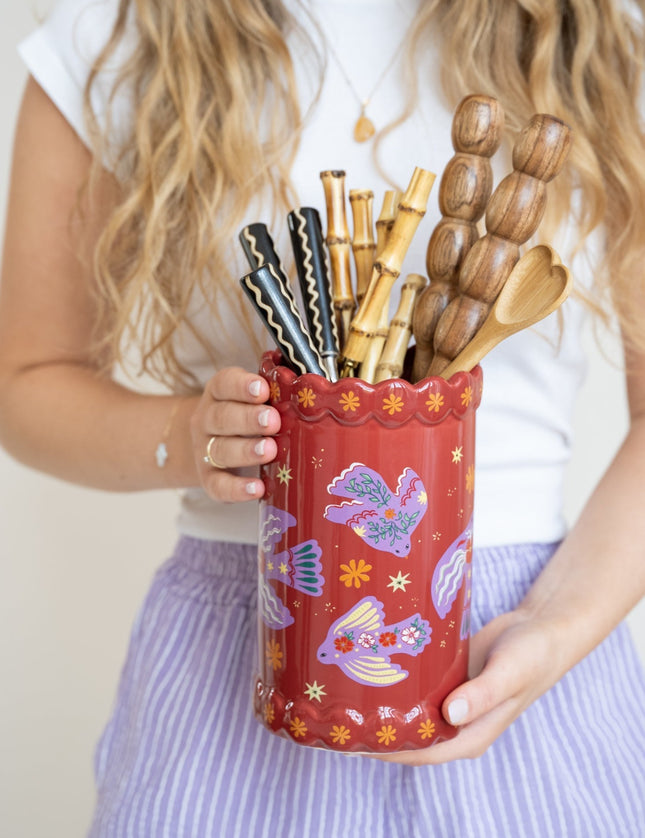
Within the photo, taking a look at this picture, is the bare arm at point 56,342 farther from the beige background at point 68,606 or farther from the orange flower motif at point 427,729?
the beige background at point 68,606

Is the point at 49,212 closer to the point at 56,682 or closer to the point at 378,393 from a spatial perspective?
the point at 378,393

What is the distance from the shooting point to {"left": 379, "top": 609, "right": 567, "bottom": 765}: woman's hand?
458 millimetres

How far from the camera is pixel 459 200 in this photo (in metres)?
0.44

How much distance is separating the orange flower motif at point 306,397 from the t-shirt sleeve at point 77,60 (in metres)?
0.36

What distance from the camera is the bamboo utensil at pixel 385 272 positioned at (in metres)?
0.45

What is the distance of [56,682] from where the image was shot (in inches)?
48.4

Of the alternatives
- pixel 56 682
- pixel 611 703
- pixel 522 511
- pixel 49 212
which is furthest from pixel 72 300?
pixel 56 682

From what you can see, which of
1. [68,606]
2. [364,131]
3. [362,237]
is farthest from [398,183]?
[68,606]

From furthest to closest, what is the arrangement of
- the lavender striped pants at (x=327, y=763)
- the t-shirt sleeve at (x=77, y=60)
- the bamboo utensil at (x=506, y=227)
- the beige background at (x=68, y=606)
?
the beige background at (x=68, y=606) → the t-shirt sleeve at (x=77, y=60) → the lavender striped pants at (x=327, y=763) → the bamboo utensil at (x=506, y=227)

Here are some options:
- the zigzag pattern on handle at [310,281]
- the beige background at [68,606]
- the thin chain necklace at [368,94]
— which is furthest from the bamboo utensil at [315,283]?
the beige background at [68,606]

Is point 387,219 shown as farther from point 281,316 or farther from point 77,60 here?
point 77,60

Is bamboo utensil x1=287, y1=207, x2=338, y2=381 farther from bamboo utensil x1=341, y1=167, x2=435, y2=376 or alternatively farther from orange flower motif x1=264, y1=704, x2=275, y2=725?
orange flower motif x1=264, y1=704, x2=275, y2=725

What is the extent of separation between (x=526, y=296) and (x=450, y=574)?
5.2 inches

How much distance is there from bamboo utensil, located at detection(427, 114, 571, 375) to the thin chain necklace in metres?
0.26
